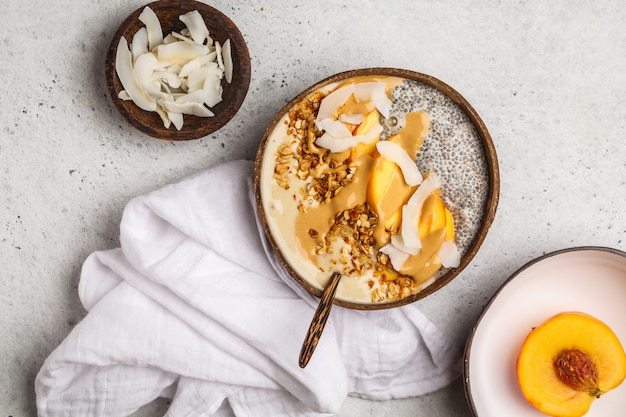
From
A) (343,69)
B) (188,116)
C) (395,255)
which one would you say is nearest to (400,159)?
(395,255)

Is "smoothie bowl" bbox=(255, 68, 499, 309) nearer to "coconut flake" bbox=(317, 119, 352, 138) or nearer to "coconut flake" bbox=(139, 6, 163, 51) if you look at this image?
"coconut flake" bbox=(317, 119, 352, 138)

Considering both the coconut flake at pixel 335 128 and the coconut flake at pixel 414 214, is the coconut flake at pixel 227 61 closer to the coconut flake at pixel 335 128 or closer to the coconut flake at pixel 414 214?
the coconut flake at pixel 335 128

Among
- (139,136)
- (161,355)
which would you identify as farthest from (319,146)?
(161,355)

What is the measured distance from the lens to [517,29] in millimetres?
1196

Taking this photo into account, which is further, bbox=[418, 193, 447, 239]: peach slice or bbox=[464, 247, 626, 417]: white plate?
bbox=[464, 247, 626, 417]: white plate

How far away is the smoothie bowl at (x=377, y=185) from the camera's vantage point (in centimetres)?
103

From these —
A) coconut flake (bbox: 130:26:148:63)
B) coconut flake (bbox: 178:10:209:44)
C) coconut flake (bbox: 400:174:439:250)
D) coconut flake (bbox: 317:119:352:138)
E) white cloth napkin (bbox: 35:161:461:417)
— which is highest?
coconut flake (bbox: 178:10:209:44)

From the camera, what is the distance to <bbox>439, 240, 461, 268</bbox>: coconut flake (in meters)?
1.03

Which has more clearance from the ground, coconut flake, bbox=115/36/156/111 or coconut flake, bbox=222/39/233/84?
coconut flake, bbox=222/39/233/84

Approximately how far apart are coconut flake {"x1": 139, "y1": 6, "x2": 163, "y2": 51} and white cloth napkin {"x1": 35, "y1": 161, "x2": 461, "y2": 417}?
0.26 metres

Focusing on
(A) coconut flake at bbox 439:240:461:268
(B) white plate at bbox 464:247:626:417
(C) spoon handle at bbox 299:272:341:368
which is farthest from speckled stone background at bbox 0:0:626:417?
(C) spoon handle at bbox 299:272:341:368

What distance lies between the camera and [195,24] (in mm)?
1098

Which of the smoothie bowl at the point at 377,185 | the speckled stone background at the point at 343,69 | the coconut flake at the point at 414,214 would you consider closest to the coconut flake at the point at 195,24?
the speckled stone background at the point at 343,69

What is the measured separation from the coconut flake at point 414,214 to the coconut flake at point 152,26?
0.55 m
